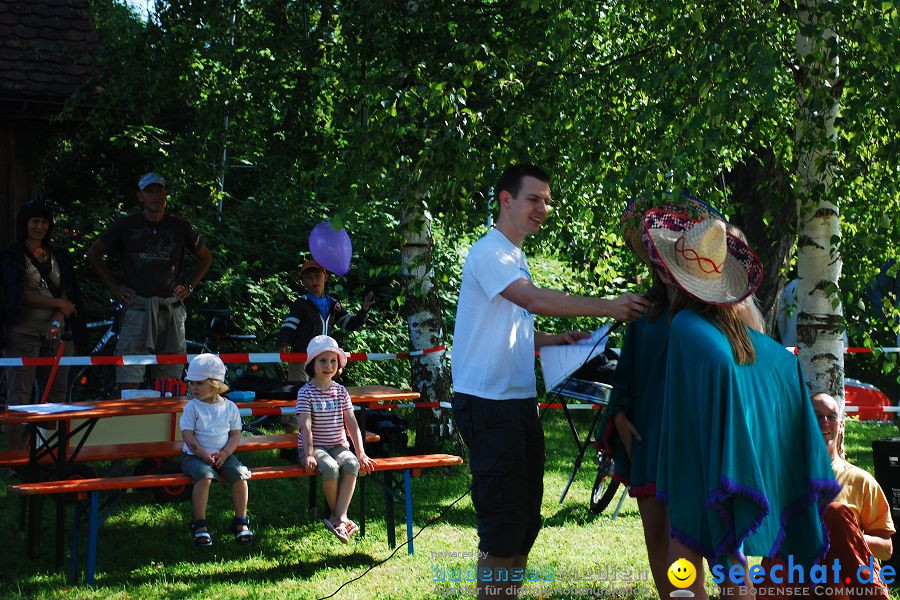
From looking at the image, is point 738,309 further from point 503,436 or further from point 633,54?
point 633,54

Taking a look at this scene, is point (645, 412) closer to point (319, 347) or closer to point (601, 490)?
point (319, 347)

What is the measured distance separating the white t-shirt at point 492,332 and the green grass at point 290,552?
1.64 meters

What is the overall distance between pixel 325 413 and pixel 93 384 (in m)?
5.84

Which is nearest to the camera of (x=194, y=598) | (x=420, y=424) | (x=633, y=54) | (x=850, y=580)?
(x=850, y=580)

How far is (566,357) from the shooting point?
4.44 m

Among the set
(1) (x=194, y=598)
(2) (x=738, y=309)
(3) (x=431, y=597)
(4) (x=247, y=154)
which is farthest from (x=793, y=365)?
(4) (x=247, y=154)

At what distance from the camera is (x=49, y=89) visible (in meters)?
11.1

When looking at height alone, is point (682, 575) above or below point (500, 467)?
below

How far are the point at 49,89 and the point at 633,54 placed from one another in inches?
281

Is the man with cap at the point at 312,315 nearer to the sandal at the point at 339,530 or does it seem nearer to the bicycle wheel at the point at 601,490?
the bicycle wheel at the point at 601,490

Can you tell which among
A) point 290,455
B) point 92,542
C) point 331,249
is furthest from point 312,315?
point 92,542

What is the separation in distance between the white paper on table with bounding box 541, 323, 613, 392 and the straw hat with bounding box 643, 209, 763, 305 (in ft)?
2.04

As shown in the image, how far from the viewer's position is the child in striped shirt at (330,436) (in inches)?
251

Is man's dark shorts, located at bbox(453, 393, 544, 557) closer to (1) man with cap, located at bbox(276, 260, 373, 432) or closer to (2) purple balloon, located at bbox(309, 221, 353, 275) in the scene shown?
(1) man with cap, located at bbox(276, 260, 373, 432)
